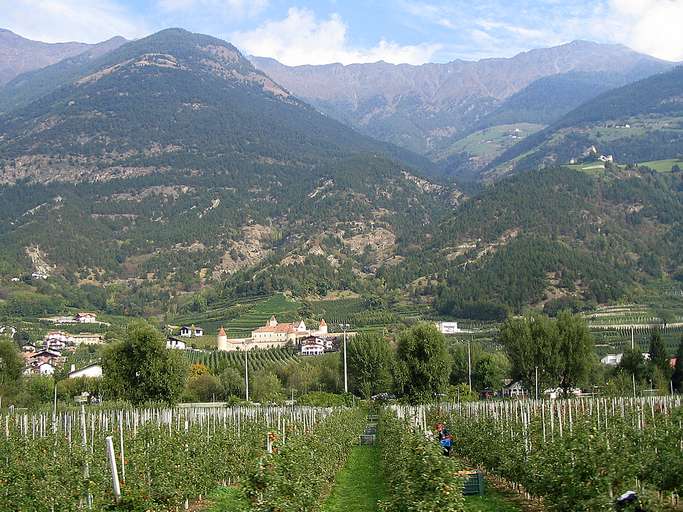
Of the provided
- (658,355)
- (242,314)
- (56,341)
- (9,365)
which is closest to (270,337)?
(242,314)

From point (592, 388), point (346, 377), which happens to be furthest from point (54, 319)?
point (592, 388)

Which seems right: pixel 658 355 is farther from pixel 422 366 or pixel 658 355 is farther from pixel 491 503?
pixel 491 503

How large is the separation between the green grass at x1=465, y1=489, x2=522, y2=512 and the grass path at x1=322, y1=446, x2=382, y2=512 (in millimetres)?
2929

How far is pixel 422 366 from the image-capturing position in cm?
6425

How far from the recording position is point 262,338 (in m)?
142

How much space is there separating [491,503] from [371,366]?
5657 cm

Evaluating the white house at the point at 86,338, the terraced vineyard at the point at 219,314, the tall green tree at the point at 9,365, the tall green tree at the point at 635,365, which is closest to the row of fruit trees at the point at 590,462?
the tall green tree at the point at 635,365

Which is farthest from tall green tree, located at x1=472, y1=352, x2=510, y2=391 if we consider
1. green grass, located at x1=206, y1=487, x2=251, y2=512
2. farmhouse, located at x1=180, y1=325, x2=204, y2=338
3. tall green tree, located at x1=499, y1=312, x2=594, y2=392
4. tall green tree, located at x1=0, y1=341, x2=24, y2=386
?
farmhouse, located at x1=180, y1=325, x2=204, y2=338

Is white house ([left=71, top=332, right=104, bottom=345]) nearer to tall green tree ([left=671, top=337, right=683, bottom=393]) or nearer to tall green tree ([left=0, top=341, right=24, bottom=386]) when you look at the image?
tall green tree ([left=0, top=341, right=24, bottom=386])

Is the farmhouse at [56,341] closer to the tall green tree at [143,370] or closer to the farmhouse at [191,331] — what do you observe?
the farmhouse at [191,331]

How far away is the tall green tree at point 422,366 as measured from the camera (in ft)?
211

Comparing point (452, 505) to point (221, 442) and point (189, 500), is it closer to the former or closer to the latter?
point (189, 500)

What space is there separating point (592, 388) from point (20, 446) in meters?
66.0

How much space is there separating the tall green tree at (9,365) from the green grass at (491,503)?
5813cm
